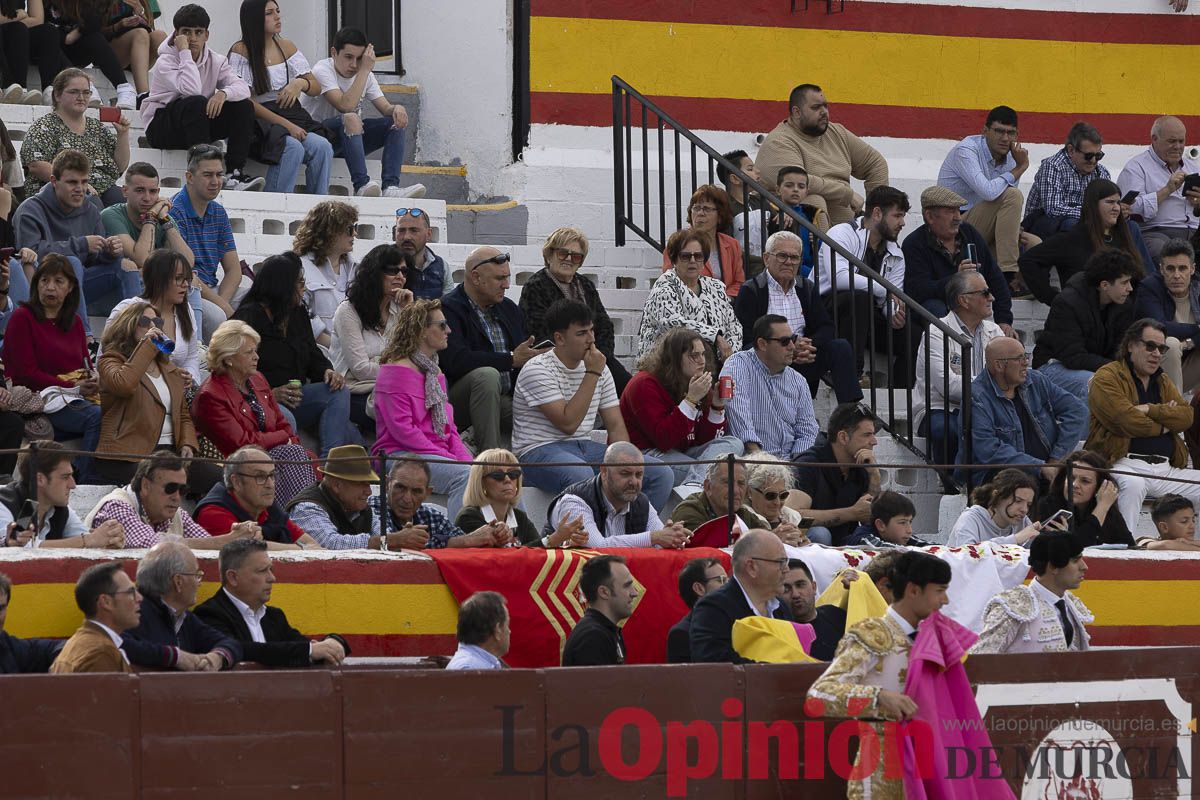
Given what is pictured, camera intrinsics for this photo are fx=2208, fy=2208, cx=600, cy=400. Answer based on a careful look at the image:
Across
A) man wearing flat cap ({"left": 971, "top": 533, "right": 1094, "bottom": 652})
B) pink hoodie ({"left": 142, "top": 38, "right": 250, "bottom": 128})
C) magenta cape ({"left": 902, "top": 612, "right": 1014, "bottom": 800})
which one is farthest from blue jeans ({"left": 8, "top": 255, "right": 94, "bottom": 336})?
magenta cape ({"left": 902, "top": 612, "right": 1014, "bottom": 800})

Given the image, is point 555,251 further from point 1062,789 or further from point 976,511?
point 1062,789

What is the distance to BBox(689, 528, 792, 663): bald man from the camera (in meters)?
9.26

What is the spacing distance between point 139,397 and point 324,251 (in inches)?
86.2

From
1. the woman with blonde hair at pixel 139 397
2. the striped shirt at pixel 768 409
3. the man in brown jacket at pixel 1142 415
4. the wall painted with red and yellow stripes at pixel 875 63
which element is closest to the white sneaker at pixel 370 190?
the wall painted with red and yellow stripes at pixel 875 63

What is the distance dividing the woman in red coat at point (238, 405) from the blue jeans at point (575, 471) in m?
1.20

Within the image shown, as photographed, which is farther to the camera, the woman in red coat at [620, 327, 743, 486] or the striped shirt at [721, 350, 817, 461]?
the striped shirt at [721, 350, 817, 461]

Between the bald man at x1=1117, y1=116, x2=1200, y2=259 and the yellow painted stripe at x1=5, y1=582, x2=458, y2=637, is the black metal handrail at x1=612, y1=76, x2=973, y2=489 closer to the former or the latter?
the bald man at x1=1117, y1=116, x2=1200, y2=259

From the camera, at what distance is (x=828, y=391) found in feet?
43.9

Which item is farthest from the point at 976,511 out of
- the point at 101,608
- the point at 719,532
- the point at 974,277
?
the point at 101,608

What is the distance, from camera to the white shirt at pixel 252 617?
9.41m

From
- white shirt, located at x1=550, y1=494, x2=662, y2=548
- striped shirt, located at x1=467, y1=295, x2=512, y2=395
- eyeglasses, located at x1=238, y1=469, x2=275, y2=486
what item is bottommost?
white shirt, located at x1=550, y1=494, x2=662, y2=548

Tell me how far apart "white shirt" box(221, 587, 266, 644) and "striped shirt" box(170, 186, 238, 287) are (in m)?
3.60

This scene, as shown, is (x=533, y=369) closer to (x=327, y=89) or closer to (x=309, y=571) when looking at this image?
(x=309, y=571)

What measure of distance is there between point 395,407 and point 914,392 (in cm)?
374
